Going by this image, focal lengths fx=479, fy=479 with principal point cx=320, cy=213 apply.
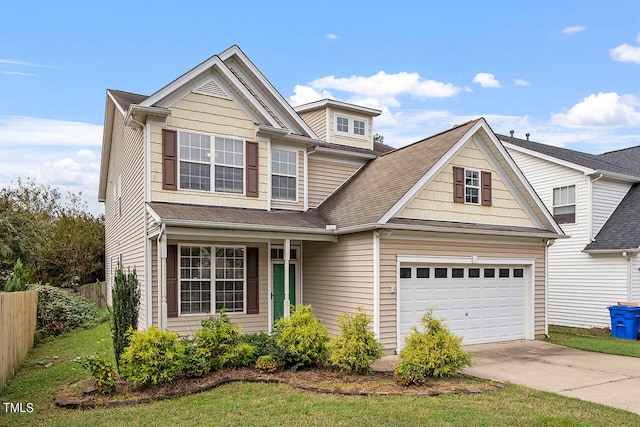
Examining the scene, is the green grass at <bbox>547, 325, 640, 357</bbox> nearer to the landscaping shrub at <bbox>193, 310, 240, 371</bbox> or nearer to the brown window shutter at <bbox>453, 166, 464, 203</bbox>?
the brown window shutter at <bbox>453, 166, 464, 203</bbox>

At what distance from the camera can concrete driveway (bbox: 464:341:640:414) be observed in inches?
324

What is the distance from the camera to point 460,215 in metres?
13.3

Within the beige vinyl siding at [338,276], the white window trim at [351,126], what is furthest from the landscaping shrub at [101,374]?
the white window trim at [351,126]

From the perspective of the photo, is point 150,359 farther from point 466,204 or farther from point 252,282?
point 466,204

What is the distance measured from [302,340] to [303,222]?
13.7 ft

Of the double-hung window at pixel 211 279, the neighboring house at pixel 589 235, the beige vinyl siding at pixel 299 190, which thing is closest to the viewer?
the double-hung window at pixel 211 279

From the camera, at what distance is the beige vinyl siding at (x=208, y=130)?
11984 mm

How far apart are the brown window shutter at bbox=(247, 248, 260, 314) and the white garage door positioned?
3.94 metres

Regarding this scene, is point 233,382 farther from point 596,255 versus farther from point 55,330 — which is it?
point 596,255

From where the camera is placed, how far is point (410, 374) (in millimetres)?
8359

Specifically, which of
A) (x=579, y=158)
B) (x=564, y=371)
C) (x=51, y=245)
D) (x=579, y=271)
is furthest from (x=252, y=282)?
(x=51, y=245)

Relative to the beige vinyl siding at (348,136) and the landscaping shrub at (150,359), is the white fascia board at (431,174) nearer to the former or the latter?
the beige vinyl siding at (348,136)

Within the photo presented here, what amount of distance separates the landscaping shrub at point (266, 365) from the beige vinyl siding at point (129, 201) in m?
4.18

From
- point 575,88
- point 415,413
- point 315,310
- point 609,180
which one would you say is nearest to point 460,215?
point 315,310
